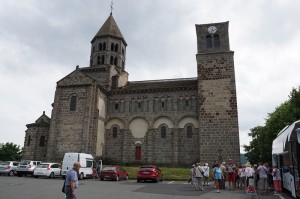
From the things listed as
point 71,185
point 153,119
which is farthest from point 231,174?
point 153,119

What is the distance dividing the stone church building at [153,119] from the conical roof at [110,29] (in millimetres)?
10989

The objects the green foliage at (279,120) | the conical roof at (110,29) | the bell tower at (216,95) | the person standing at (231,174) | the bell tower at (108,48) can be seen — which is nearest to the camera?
the person standing at (231,174)

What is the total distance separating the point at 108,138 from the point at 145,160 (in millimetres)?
6764

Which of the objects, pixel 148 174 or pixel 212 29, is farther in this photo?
pixel 212 29

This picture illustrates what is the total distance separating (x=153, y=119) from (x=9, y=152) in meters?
41.4

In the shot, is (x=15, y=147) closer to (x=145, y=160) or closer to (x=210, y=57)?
(x=145, y=160)

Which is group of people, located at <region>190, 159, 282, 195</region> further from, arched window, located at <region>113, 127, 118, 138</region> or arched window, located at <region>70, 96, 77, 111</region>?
arched window, located at <region>70, 96, 77, 111</region>

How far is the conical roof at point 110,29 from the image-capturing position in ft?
152

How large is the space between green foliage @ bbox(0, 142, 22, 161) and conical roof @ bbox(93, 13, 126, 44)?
36.1m

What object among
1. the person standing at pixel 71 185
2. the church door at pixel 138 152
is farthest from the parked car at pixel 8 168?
the person standing at pixel 71 185

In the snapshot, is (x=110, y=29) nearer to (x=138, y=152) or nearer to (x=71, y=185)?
(x=138, y=152)

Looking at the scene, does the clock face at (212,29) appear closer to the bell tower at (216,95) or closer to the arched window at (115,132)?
the bell tower at (216,95)

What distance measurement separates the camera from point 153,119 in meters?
37.8

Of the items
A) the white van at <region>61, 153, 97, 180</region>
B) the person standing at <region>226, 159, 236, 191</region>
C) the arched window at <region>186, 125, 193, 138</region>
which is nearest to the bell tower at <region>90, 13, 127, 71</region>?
the arched window at <region>186, 125, 193, 138</region>
